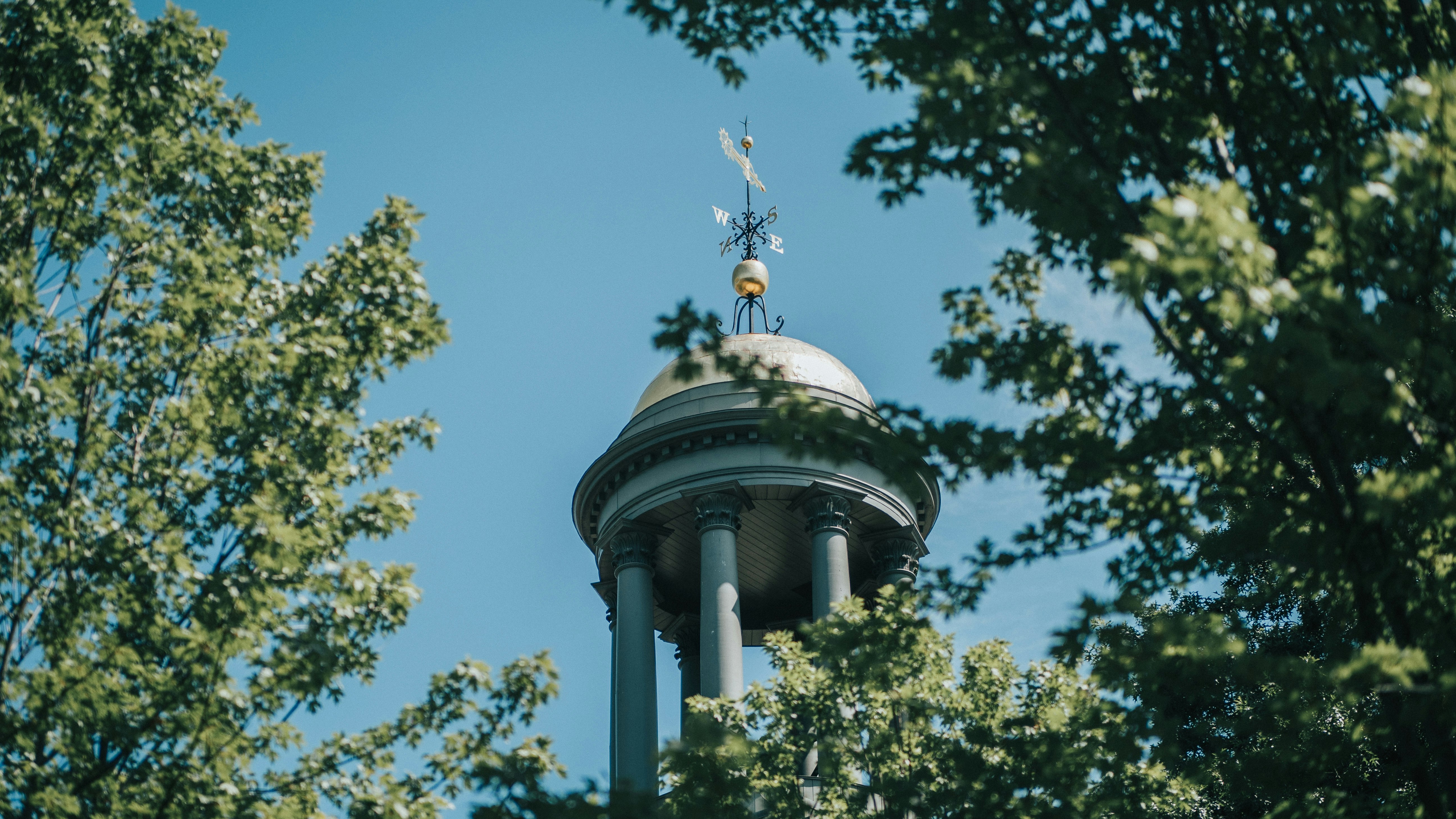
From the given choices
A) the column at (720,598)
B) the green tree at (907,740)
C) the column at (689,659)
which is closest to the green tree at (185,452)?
the green tree at (907,740)

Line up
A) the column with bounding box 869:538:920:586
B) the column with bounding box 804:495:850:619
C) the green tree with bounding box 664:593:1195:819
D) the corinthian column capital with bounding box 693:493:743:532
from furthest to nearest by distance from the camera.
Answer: the column with bounding box 869:538:920:586
the corinthian column capital with bounding box 693:493:743:532
the column with bounding box 804:495:850:619
the green tree with bounding box 664:593:1195:819

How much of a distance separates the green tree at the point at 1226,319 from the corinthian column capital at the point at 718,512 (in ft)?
45.3

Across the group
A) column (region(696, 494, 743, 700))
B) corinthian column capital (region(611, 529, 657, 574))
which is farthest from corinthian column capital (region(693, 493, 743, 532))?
corinthian column capital (region(611, 529, 657, 574))

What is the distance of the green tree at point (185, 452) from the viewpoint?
9.40 metres

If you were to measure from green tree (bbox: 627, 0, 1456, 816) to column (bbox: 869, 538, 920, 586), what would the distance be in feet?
48.9

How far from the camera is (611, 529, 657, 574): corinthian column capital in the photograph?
25.4 meters

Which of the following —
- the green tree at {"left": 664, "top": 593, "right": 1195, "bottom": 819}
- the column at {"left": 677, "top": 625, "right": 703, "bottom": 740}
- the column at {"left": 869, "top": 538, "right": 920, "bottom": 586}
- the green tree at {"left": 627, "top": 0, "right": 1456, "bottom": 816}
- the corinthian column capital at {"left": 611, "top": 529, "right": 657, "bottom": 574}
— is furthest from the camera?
the column at {"left": 677, "top": 625, "right": 703, "bottom": 740}

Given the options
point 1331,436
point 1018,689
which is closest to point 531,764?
point 1331,436

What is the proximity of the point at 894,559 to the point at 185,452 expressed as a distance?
17428mm

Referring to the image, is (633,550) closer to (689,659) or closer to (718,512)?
(718,512)

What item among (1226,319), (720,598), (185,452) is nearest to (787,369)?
(720,598)

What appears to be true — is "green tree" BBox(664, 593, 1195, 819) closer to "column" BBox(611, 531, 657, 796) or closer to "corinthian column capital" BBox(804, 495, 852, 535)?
"column" BBox(611, 531, 657, 796)

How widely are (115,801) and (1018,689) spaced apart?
12.1 meters

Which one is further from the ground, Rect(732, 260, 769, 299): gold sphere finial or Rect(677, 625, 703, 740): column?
Rect(732, 260, 769, 299): gold sphere finial
